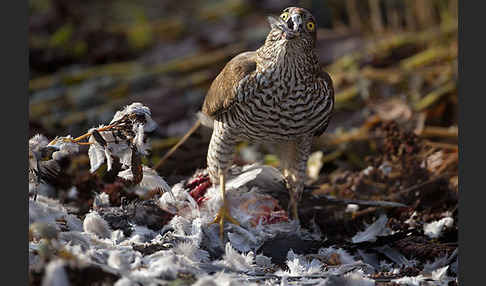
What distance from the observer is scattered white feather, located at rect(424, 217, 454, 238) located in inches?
118

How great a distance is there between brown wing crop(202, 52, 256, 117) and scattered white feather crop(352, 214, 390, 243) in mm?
961

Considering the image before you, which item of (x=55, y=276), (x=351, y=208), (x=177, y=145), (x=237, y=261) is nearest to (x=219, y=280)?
(x=237, y=261)

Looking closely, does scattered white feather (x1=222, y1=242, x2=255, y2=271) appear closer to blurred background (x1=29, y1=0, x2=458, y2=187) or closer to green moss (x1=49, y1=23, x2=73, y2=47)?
blurred background (x1=29, y1=0, x2=458, y2=187)

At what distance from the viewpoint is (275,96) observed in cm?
268

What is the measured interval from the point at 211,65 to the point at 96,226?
12.3 ft

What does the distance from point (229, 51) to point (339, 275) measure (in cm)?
431

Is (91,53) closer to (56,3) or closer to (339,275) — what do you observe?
(56,3)

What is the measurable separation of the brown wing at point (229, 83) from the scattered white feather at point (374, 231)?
3.15 feet

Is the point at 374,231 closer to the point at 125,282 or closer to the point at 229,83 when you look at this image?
the point at 229,83

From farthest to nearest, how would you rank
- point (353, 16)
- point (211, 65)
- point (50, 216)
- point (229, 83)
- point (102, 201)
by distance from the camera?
point (353, 16) < point (211, 65) < point (102, 201) < point (229, 83) < point (50, 216)

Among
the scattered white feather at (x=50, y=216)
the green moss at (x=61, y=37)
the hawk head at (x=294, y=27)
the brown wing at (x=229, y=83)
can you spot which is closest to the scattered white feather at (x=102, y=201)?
the scattered white feather at (x=50, y=216)

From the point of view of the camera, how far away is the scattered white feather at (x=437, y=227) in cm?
299

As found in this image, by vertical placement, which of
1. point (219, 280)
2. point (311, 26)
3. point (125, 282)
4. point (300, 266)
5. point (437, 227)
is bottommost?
point (437, 227)

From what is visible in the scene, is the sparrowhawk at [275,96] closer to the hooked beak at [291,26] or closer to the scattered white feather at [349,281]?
the hooked beak at [291,26]
